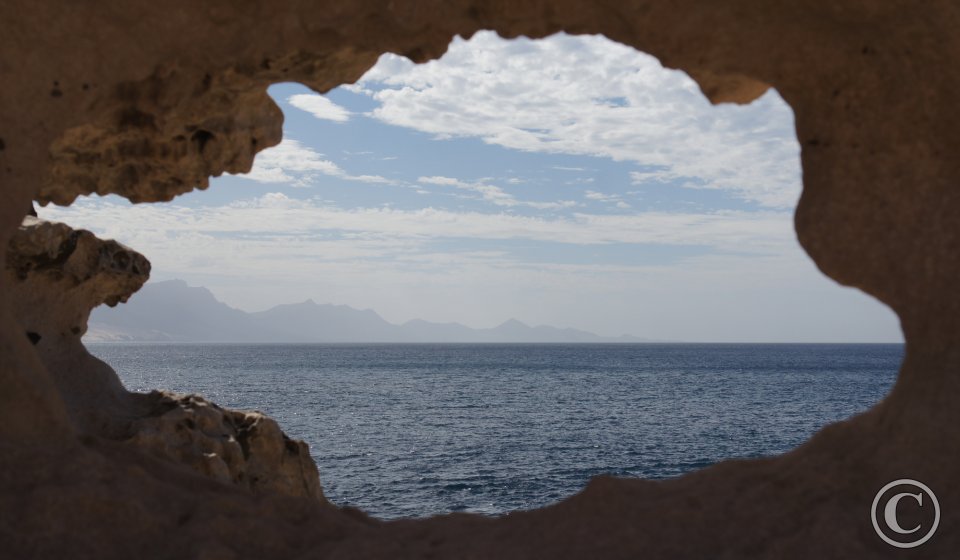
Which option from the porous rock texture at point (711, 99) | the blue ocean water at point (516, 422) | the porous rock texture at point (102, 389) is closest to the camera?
the porous rock texture at point (711, 99)

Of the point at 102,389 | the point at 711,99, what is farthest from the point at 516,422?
the point at 711,99

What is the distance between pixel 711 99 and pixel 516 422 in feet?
154

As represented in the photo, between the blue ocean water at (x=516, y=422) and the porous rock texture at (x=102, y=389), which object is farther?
the blue ocean water at (x=516, y=422)

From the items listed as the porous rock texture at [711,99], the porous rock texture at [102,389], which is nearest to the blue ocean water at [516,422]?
the porous rock texture at [102,389]

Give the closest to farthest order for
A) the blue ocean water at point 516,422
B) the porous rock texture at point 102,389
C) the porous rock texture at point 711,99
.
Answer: the porous rock texture at point 711,99
the porous rock texture at point 102,389
the blue ocean water at point 516,422

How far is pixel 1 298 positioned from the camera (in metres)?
6.12

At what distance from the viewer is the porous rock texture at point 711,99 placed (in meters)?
5.02

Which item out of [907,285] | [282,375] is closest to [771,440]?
[907,285]

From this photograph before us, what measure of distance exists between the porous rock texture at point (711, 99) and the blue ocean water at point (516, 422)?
858 inches

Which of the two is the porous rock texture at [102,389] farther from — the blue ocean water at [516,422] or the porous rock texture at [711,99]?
the blue ocean water at [516,422]

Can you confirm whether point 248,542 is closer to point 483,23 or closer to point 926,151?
point 483,23

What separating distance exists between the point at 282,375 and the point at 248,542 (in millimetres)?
104953

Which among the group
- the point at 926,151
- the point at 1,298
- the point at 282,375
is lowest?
the point at 282,375

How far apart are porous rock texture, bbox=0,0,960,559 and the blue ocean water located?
71.5 ft
